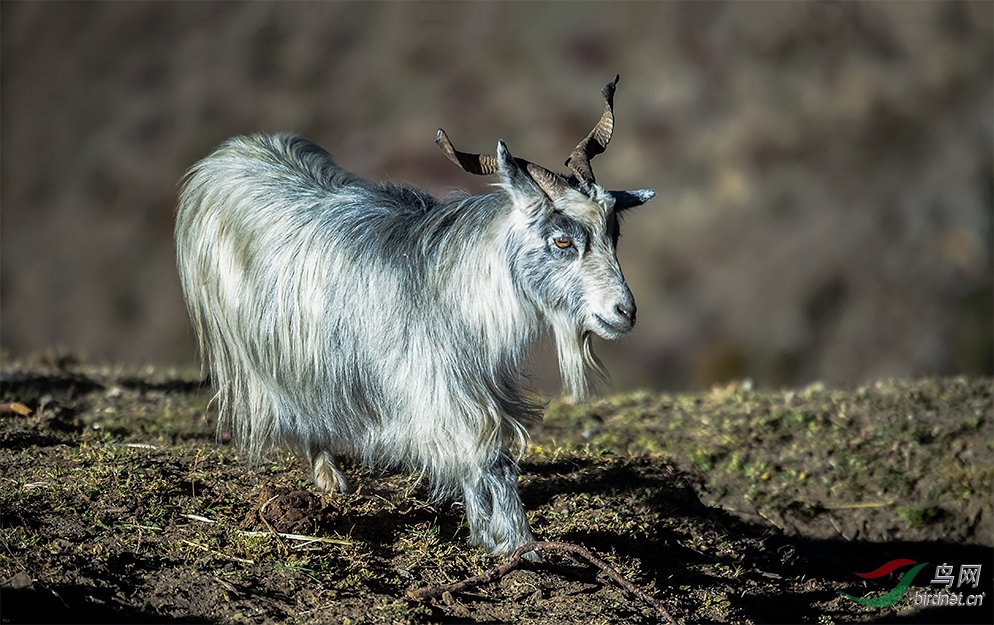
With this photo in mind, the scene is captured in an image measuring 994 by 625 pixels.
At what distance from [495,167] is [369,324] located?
0.94 m

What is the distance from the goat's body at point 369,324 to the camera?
15.4ft

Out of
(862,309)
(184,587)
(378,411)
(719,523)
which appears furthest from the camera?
(862,309)

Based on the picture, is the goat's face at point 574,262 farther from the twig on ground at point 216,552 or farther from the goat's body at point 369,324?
the twig on ground at point 216,552

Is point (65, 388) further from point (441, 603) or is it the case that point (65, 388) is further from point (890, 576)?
point (890, 576)

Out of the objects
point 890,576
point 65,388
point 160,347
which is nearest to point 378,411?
point 890,576

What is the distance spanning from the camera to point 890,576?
6.04m

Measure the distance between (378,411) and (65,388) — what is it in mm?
3767

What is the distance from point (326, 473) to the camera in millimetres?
5445

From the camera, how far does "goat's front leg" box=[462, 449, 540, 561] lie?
4.70m

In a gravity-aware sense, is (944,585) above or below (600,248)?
below

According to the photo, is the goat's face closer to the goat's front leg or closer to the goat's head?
the goat's head

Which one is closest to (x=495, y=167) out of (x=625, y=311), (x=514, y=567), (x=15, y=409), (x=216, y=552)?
(x=625, y=311)

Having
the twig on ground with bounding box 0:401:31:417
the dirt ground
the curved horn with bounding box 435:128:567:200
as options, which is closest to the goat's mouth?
the curved horn with bounding box 435:128:567:200

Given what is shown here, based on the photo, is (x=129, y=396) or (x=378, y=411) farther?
(x=129, y=396)
